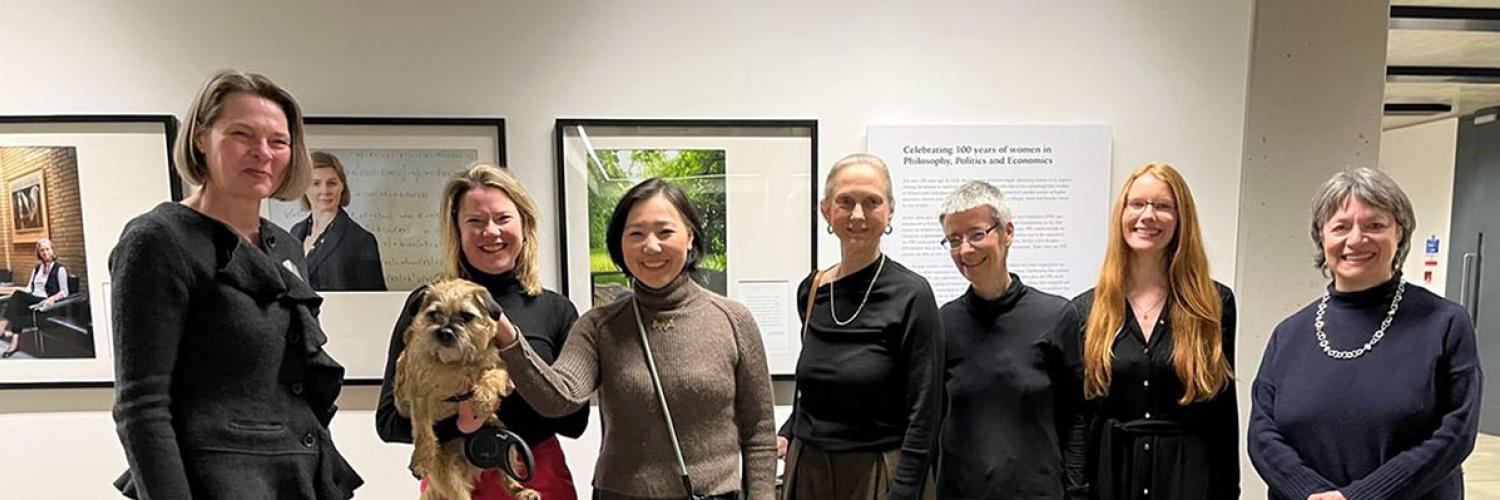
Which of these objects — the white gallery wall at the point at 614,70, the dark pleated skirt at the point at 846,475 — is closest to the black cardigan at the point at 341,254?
the white gallery wall at the point at 614,70

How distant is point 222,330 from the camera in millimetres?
1207

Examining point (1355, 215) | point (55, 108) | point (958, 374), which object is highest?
point (55, 108)

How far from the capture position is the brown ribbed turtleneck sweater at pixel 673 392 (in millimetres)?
Answer: 1404

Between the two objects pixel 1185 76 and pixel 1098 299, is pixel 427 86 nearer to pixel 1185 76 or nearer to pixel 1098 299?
pixel 1098 299

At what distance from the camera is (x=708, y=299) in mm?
1502

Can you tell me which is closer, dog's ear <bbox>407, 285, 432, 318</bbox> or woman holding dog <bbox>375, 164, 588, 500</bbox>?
dog's ear <bbox>407, 285, 432, 318</bbox>

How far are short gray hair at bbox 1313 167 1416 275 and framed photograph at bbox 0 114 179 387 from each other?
294 cm

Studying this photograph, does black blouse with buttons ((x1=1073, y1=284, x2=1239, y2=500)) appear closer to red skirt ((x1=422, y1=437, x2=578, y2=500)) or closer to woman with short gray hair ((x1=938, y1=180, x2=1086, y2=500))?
woman with short gray hair ((x1=938, y1=180, x2=1086, y2=500))

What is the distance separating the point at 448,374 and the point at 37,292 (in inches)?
68.8

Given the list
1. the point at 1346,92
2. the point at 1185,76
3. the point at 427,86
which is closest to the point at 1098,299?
the point at 1185,76

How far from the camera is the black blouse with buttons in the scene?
1605 millimetres

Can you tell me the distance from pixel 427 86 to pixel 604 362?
1.20m

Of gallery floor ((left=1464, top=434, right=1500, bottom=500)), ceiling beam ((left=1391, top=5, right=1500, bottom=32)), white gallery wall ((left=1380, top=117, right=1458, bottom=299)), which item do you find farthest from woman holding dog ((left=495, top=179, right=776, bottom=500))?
white gallery wall ((left=1380, top=117, right=1458, bottom=299))

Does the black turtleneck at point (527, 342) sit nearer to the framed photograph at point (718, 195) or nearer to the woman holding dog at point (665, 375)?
the woman holding dog at point (665, 375)
